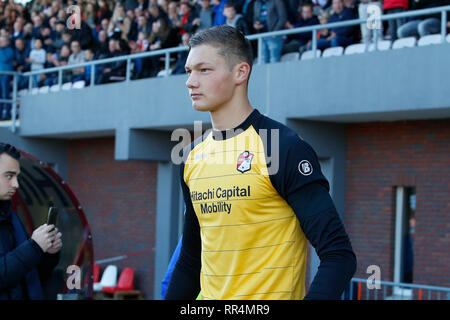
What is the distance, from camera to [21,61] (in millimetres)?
19891

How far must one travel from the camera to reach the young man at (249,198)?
8.53 feet

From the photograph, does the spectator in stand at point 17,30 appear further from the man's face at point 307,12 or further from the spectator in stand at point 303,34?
the man's face at point 307,12

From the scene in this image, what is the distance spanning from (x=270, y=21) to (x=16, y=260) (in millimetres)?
10424

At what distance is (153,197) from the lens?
18875 mm

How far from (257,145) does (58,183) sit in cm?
955

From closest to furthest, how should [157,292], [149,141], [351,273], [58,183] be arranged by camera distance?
[351,273] < [58,183] < [149,141] < [157,292]

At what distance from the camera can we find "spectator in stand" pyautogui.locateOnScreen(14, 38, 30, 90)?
1984cm

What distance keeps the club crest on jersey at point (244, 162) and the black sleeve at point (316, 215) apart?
13cm

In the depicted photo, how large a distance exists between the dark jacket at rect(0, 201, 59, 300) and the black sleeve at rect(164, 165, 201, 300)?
139cm

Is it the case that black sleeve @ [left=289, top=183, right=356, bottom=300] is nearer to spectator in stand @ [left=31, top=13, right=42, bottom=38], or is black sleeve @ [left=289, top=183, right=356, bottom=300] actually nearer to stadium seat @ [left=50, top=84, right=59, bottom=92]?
stadium seat @ [left=50, top=84, right=59, bottom=92]

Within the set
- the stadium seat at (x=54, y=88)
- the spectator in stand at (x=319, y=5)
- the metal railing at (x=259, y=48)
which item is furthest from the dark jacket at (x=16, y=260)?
the stadium seat at (x=54, y=88)
